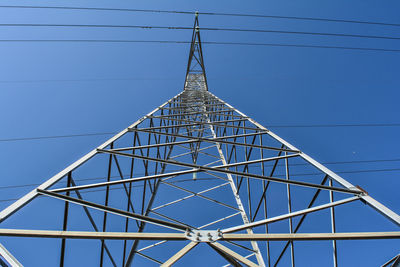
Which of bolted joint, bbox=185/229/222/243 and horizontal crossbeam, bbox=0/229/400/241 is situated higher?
horizontal crossbeam, bbox=0/229/400/241

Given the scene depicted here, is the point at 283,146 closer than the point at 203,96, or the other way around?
the point at 283,146

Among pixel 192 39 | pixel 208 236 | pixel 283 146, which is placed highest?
pixel 192 39

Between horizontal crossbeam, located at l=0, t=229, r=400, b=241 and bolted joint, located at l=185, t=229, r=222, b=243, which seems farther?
bolted joint, located at l=185, t=229, r=222, b=243

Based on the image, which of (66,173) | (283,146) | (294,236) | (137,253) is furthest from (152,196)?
(294,236)

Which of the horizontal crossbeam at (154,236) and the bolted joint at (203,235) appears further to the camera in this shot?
the bolted joint at (203,235)

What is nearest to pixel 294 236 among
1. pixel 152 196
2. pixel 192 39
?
pixel 152 196

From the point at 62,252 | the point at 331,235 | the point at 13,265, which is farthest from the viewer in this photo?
the point at 62,252

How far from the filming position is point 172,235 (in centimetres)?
241

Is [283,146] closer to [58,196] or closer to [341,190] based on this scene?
[341,190]

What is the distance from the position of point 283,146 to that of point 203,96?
7078 mm

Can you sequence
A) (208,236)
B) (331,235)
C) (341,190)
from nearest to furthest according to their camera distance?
1. (331,235)
2. (208,236)
3. (341,190)

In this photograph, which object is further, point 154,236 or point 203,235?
point 203,235

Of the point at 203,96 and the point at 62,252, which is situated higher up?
the point at 203,96

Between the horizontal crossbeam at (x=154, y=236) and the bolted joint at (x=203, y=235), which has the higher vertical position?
the horizontal crossbeam at (x=154, y=236)
